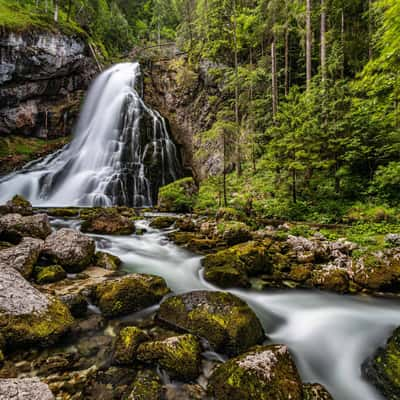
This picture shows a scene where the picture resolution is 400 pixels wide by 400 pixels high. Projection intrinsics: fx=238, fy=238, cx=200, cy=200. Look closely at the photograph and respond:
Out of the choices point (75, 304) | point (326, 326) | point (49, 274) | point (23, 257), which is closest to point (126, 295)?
point (75, 304)

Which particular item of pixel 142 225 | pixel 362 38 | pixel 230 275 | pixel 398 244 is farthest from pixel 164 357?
pixel 362 38

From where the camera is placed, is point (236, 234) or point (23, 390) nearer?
point (23, 390)

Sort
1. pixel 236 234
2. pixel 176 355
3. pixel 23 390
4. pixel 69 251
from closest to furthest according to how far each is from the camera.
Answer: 1. pixel 23 390
2. pixel 176 355
3. pixel 69 251
4. pixel 236 234

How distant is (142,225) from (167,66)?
70.0 feet

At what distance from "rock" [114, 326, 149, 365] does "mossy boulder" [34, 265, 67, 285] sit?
2417 mm

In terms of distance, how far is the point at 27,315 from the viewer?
2906mm

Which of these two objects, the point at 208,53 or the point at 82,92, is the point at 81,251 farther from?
the point at 82,92

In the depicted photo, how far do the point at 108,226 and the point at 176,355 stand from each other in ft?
23.0

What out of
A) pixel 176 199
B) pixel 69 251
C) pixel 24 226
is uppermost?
pixel 176 199

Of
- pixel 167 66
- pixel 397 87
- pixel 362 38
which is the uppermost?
pixel 167 66

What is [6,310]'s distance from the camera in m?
2.81

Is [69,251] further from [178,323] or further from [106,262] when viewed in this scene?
[178,323]

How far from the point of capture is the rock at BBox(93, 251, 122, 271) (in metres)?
5.71

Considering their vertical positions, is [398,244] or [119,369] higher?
[398,244]
